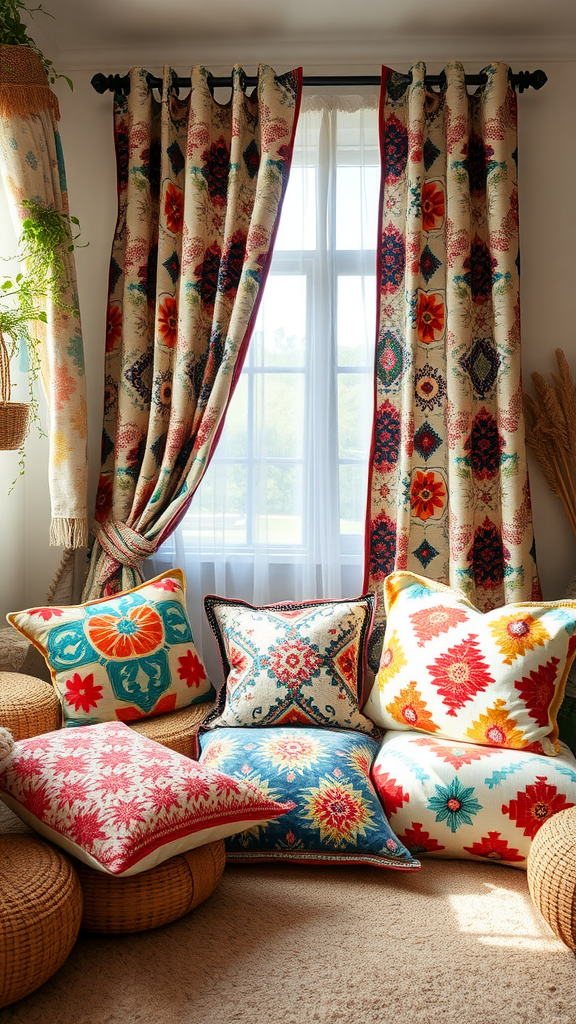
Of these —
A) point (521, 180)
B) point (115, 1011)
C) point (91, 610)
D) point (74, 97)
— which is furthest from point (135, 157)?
point (115, 1011)

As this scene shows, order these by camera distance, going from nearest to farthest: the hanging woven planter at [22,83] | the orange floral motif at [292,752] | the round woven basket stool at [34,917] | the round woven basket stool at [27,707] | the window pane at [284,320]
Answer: the round woven basket stool at [34,917], the orange floral motif at [292,752], the round woven basket stool at [27,707], the hanging woven planter at [22,83], the window pane at [284,320]

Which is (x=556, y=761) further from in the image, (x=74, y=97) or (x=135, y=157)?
(x=74, y=97)

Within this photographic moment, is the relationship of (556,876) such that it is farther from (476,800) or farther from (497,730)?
(497,730)

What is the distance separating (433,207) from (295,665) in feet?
Answer: 5.23

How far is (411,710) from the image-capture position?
2139 mm

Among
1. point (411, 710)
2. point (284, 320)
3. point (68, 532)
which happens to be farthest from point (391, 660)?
point (284, 320)

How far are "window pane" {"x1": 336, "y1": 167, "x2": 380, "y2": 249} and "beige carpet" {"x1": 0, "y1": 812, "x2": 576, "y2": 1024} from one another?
2029 millimetres

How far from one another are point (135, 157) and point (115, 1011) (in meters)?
2.46

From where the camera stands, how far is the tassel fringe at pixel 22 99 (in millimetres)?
2354

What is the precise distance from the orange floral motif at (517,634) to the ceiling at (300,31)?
1954 millimetres

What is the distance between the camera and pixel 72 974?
1.45 meters

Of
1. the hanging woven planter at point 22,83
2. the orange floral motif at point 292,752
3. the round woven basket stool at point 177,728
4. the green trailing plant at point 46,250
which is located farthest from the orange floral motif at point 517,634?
the hanging woven planter at point 22,83

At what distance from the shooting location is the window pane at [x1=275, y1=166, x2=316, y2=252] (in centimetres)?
271

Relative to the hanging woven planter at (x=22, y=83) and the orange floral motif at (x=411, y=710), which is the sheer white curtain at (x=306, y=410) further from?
the hanging woven planter at (x=22, y=83)
